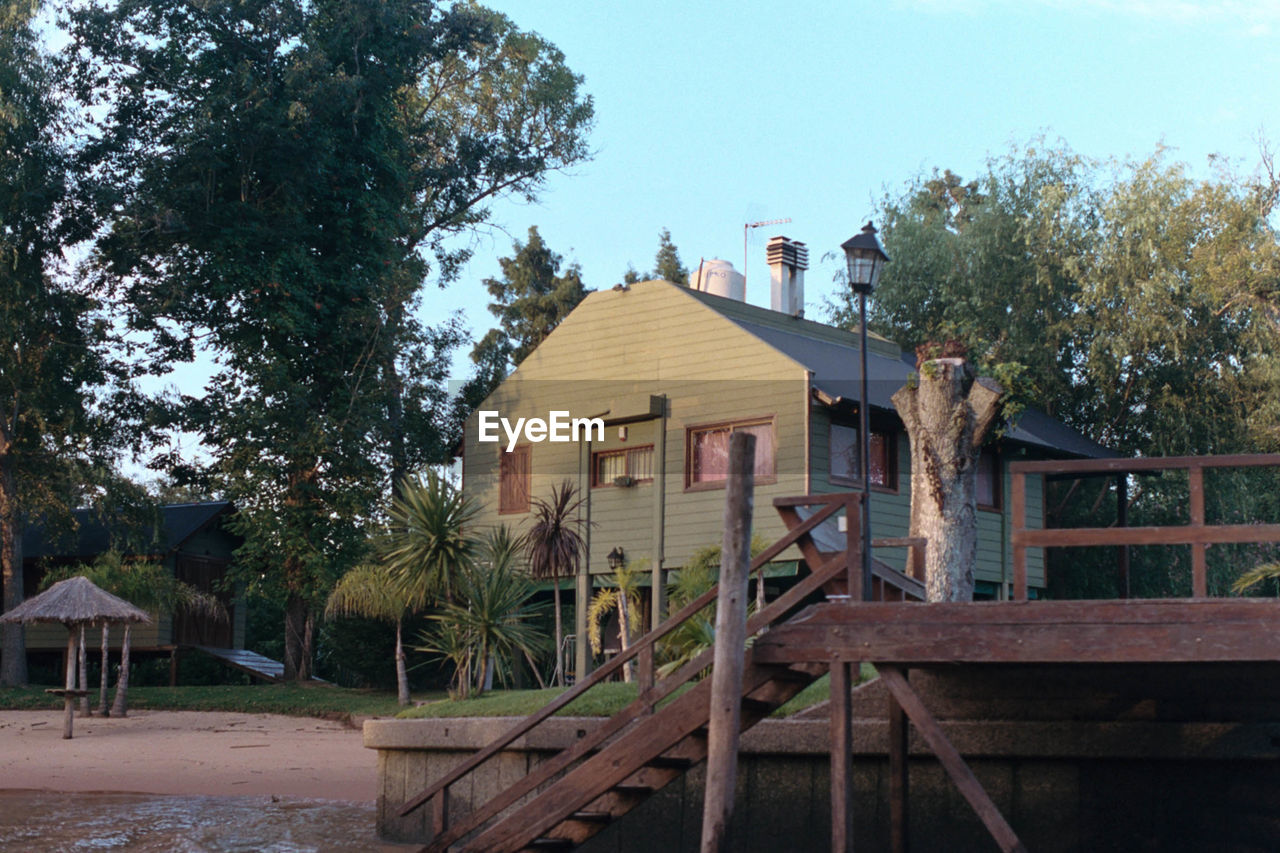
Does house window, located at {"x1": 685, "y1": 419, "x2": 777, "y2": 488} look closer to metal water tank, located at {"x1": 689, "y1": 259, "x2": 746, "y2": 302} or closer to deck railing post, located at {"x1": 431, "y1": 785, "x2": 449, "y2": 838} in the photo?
metal water tank, located at {"x1": 689, "y1": 259, "x2": 746, "y2": 302}

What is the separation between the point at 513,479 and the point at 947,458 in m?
13.2

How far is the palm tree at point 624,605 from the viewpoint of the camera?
61.5 ft

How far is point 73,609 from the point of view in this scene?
68.8ft

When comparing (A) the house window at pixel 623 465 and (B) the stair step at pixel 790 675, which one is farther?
(A) the house window at pixel 623 465

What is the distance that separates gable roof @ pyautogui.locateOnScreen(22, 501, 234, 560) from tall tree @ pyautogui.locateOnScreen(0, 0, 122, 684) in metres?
1.59

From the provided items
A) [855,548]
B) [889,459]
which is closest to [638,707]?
[855,548]

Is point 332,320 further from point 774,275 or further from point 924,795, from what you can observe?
point 924,795

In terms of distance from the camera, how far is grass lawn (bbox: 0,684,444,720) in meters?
22.8

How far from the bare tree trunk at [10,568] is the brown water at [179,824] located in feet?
41.4

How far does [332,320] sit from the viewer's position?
28594 millimetres

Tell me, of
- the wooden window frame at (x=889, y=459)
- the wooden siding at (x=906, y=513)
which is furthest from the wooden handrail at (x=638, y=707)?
the wooden window frame at (x=889, y=459)

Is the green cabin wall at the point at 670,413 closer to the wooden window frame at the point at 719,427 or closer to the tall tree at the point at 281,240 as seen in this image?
the wooden window frame at the point at 719,427

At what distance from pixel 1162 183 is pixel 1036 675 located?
70.3ft

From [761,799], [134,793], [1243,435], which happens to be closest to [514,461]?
[134,793]
